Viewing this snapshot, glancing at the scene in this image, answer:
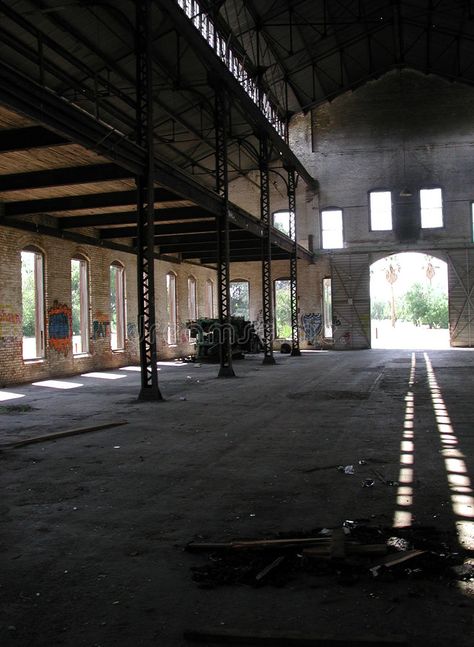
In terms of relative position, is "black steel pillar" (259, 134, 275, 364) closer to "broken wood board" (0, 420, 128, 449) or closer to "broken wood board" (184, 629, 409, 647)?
"broken wood board" (0, 420, 128, 449)

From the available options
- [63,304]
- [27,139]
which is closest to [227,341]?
[63,304]

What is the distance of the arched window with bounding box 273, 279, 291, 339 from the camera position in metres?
33.8

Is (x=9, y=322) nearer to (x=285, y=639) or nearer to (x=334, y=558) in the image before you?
(x=334, y=558)

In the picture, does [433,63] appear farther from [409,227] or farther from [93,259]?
[93,259]

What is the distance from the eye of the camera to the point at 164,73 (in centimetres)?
1975

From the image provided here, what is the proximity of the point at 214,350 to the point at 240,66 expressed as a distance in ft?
37.8

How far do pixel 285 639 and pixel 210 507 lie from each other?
7.55 feet

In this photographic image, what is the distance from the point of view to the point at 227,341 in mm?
17250

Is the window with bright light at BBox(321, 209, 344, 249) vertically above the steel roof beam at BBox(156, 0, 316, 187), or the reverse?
the steel roof beam at BBox(156, 0, 316, 187)

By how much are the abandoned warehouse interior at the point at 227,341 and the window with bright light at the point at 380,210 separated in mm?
169

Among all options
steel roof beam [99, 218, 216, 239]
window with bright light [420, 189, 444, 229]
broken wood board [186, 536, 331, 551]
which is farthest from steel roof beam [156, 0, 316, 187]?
broken wood board [186, 536, 331, 551]

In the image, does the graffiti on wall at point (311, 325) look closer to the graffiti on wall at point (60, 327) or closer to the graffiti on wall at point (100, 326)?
the graffiti on wall at point (100, 326)

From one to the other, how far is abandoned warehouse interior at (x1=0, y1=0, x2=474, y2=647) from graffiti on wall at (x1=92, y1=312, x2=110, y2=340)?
0.17 metres

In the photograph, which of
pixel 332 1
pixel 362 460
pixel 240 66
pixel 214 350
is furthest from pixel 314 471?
pixel 332 1
